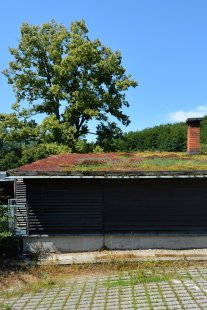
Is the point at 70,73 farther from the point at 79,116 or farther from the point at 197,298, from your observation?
the point at 197,298

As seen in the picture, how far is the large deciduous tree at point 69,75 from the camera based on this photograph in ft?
98.5

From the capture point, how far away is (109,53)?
31.4m

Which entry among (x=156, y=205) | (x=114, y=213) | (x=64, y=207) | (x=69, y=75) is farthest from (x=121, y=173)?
(x=69, y=75)

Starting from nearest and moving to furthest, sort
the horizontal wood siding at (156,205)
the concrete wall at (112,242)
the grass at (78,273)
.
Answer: the grass at (78,273) → the concrete wall at (112,242) → the horizontal wood siding at (156,205)

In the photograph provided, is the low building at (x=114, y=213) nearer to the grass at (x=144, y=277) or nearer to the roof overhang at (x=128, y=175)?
the roof overhang at (x=128, y=175)

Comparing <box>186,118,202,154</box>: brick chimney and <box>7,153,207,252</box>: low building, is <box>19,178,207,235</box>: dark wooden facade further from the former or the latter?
<box>186,118,202,154</box>: brick chimney

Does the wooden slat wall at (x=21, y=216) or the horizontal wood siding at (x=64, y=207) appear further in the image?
the wooden slat wall at (x=21, y=216)

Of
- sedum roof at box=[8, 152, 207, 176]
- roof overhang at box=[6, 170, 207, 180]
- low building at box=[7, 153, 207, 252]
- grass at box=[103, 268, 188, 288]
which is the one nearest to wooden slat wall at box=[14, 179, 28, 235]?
low building at box=[7, 153, 207, 252]

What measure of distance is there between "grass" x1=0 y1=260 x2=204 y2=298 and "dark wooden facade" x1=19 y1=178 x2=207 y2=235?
1.66m

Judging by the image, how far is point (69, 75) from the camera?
30438mm

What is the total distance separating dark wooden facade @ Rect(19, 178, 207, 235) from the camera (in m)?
13.2

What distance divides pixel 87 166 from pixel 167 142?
35.7 metres

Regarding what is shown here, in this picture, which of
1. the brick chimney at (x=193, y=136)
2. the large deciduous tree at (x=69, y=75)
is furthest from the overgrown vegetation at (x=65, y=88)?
the brick chimney at (x=193, y=136)

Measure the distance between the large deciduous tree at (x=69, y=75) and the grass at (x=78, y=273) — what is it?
18.8m
